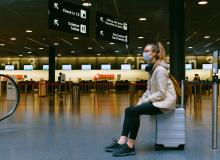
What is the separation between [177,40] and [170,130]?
7016 millimetres

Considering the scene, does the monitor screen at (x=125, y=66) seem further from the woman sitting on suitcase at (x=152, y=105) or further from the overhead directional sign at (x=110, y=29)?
the woman sitting on suitcase at (x=152, y=105)

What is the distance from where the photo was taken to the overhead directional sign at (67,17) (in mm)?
10039

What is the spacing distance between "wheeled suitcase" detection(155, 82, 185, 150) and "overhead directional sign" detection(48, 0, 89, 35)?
5.36m

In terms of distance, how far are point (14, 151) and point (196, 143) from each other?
289cm

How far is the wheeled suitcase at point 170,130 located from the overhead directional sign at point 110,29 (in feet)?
23.8

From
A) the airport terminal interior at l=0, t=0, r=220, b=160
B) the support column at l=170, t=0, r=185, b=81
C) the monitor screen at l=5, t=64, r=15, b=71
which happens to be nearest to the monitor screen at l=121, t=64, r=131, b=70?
the airport terminal interior at l=0, t=0, r=220, b=160

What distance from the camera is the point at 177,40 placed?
39.7 feet

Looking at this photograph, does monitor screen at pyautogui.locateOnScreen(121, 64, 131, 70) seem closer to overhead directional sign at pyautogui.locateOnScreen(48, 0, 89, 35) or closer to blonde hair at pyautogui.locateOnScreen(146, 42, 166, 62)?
overhead directional sign at pyautogui.locateOnScreen(48, 0, 89, 35)

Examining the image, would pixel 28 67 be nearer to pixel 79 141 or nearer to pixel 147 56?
pixel 79 141

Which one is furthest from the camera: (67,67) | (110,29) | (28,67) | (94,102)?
(28,67)

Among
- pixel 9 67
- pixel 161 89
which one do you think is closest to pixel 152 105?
pixel 161 89

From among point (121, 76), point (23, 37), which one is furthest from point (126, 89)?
point (23, 37)

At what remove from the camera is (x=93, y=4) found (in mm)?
14766

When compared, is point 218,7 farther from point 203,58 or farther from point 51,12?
point 203,58
